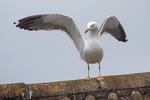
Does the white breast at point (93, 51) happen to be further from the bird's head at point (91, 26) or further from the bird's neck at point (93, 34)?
the bird's head at point (91, 26)

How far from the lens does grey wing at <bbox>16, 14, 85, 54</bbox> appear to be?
485cm

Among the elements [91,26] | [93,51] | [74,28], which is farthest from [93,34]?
[74,28]

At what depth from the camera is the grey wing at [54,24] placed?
191 inches

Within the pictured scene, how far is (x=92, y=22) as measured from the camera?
4.78 metres

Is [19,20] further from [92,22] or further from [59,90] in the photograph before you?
[59,90]

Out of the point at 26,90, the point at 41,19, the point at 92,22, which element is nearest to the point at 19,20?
the point at 41,19

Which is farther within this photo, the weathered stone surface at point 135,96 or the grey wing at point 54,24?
the grey wing at point 54,24

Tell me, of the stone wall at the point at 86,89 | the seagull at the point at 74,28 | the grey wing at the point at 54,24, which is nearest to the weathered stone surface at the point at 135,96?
the stone wall at the point at 86,89

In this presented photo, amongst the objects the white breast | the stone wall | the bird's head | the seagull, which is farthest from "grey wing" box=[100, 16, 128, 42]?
the stone wall

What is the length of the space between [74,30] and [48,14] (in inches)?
40.8

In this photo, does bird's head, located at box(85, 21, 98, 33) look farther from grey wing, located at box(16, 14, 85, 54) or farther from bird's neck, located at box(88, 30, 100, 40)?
grey wing, located at box(16, 14, 85, 54)

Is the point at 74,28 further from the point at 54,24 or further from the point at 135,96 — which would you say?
the point at 135,96

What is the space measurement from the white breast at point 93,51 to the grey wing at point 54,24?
0.52m

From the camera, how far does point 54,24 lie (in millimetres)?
5312
